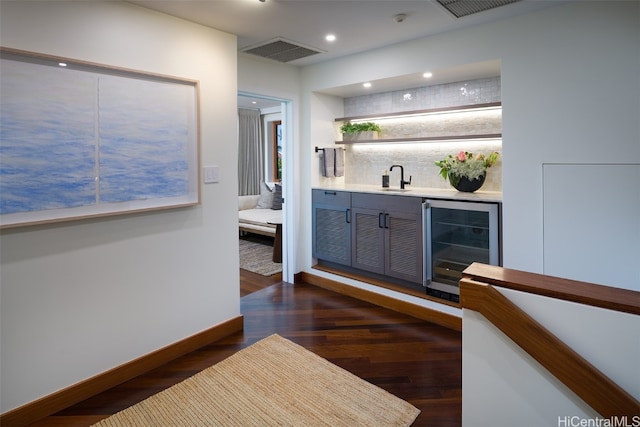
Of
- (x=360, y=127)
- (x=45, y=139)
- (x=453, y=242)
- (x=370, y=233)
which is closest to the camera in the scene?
(x=45, y=139)

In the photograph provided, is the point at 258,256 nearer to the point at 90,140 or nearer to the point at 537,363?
the point at 90,140

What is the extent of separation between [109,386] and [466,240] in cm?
291

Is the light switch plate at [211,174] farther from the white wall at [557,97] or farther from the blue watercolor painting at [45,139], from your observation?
the white wall at [557,97]

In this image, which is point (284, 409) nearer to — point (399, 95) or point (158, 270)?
point (158, 270)

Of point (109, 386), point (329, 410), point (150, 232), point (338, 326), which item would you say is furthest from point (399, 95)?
point (109, 386)

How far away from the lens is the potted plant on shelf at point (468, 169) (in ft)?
11.0

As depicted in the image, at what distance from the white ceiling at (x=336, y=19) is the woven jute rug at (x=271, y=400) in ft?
8.10

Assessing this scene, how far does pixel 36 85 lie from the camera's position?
6.72 ft

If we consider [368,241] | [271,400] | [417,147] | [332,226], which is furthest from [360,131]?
[271,400]

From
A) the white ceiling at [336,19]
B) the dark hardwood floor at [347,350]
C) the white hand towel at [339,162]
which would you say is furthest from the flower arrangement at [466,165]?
the dark hardwood floor at [347,350]

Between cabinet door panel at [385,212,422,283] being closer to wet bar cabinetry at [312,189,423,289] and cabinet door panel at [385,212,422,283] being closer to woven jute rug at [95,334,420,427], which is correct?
wet bar cabinetry at [312,189,423,289]

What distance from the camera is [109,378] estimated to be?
2418 millimetres

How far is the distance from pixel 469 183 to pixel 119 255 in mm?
2875

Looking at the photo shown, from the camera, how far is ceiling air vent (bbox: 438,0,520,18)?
2.46 meters
